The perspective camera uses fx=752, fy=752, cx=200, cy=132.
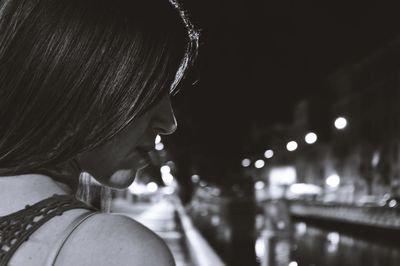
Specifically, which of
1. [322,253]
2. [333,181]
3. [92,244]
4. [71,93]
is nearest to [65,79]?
[71,93]

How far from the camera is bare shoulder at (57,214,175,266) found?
0.92 m

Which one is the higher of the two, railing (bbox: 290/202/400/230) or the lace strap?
railing (bbox: 290/202/400/230)

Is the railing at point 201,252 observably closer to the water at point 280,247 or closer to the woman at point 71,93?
the water at point 280,247

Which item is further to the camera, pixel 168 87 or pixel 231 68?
pixel 231 68

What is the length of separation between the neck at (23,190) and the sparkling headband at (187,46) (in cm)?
28

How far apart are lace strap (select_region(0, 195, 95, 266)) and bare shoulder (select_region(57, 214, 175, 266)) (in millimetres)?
51

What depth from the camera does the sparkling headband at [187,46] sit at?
1.24 meters

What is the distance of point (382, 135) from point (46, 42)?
61.3 m

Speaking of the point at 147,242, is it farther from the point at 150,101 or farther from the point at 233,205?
the point at 233,205

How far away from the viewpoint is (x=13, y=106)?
108 cm

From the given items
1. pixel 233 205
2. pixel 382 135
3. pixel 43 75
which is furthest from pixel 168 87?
pixel 382 135

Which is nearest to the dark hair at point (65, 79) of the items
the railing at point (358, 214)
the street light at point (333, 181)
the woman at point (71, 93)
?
the woman at point (71, 93)

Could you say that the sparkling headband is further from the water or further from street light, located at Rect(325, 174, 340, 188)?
street light, located at Rect(325, 174, 340, 188)

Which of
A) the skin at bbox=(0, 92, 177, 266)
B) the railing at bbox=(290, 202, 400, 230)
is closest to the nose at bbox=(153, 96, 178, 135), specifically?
the skin at bbox=(0, 92, 177, 266)
